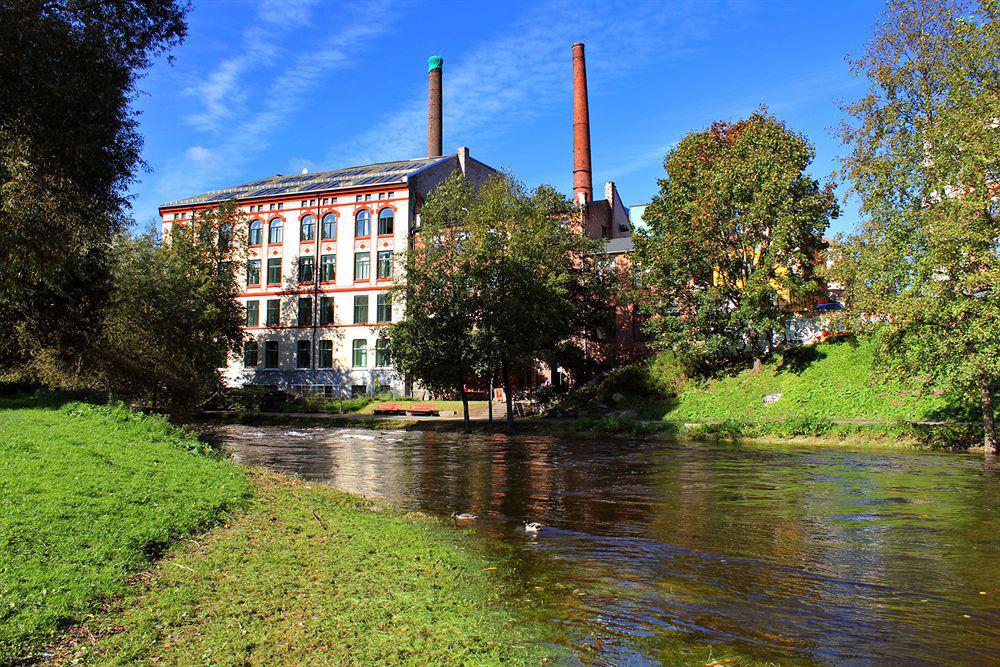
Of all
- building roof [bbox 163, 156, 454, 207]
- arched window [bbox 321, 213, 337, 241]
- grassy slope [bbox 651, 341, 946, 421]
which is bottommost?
grassy slope [bbox 651, 341, 946, 421]

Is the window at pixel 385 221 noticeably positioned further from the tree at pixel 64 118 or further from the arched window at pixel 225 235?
the tree at pixel 64 118

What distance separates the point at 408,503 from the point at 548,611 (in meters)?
6.93

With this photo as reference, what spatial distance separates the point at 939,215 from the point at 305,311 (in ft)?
148

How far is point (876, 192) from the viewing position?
71.6 ft

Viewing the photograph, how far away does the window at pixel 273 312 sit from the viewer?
5434 cm

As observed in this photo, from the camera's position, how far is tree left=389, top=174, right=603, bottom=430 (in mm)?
33375

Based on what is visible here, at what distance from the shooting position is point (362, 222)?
173 feet

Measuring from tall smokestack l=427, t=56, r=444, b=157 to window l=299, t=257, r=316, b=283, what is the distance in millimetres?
15876

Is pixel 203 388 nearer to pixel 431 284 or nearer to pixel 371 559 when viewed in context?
pixel 431 284

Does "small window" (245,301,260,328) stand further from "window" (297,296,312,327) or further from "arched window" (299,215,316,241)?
"arched window" (299,215,316,241)

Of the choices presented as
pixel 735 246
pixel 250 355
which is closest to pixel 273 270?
pixel 250 355

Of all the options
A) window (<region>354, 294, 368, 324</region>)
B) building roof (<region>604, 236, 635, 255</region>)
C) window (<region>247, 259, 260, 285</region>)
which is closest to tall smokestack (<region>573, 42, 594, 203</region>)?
building roof (<region>604, 236, 635, 255</region>)

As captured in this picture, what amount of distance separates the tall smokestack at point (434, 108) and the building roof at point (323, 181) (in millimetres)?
1544

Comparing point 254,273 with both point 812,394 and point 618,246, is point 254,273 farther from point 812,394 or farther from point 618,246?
point 812,394
